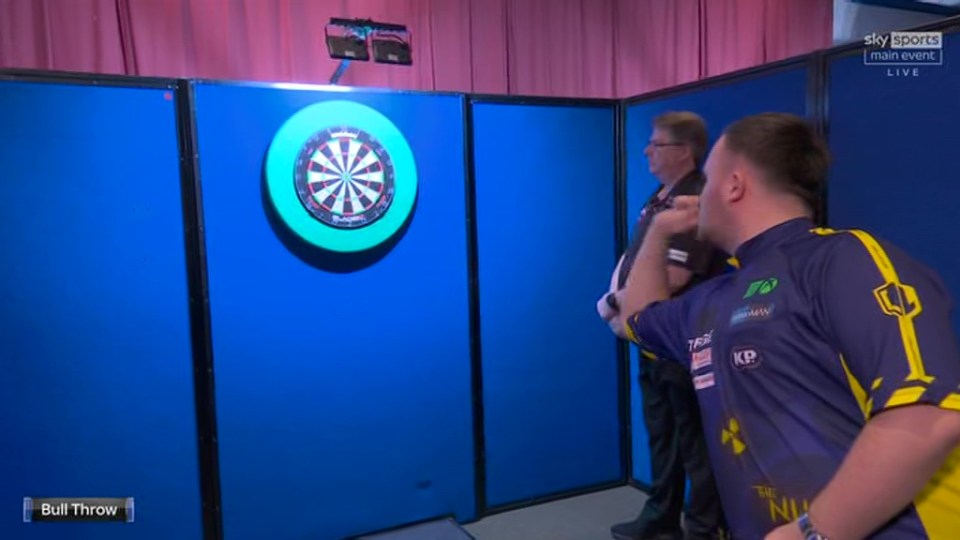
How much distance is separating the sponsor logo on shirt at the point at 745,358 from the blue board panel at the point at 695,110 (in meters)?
1.35

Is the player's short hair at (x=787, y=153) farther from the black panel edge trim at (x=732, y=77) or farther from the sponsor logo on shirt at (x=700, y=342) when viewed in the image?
the black panel edge trim at (x=732, y=77)

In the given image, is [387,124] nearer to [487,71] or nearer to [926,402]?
[487,71]

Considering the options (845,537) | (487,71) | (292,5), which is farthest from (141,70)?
(845,537)

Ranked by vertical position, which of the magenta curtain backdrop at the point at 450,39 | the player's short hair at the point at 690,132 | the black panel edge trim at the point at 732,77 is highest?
the magenta curtain backdrop at the point at 450,39

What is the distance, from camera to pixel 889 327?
34.0 inches

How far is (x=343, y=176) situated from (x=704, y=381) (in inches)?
65.5

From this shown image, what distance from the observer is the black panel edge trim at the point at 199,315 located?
228 cm

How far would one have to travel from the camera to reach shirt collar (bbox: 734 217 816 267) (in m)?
1.12

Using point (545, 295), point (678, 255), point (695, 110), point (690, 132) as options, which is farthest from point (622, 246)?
point (678, 255)

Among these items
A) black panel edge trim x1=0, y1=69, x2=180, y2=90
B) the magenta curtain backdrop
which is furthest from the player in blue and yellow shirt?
the magenta curtain backdrop

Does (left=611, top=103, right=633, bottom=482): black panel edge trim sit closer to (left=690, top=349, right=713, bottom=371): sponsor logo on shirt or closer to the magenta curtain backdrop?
the magenta curtain backdrop

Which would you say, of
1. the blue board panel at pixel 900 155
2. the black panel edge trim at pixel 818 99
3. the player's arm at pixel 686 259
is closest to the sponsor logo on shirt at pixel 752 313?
the player's arm at pixel 686 259

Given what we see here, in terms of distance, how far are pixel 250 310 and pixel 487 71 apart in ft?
5.68

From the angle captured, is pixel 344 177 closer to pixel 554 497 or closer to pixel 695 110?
pixel 695 110
